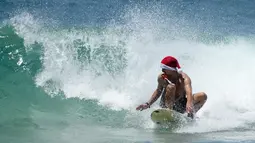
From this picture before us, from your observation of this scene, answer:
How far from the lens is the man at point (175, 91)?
357 inches

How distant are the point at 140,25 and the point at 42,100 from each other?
21.1 feet

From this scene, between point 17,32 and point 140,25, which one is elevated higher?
point 140,25

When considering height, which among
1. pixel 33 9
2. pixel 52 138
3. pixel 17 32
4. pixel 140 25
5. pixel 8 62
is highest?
pixel 33 9

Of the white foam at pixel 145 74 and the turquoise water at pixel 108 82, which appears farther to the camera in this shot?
the white foam at pixel 145 74

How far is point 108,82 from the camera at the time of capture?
1199 centimetres

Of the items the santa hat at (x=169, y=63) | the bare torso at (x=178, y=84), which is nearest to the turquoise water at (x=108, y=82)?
the bare torso at (x=178, y=84)

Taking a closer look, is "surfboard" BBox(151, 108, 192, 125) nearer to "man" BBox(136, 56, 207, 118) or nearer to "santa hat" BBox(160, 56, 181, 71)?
"man" BBox(136, 56, 207, 118)

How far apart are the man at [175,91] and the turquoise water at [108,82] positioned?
0.43 meters

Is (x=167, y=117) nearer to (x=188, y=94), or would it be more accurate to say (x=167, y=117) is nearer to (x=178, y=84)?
(x=188, y=94)

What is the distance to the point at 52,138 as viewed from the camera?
8.17m

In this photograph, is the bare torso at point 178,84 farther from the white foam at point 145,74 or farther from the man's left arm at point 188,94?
the white foam at point 145,74

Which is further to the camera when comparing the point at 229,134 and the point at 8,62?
the point at 8,62

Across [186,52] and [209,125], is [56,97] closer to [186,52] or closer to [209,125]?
[209,125]

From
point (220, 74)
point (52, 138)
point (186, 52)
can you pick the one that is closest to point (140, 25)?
point (186, 52)
